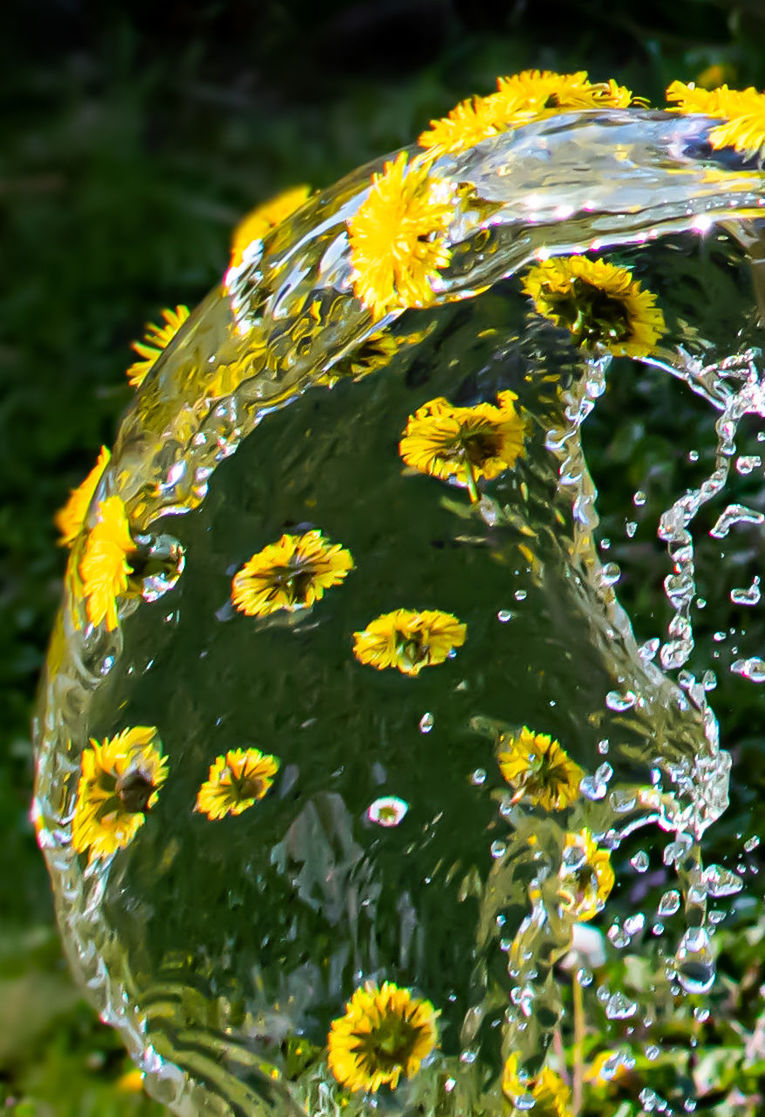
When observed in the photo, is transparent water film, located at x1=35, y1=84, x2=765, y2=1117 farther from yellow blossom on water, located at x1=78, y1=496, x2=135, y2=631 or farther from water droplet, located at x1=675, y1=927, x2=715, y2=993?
water droplet, located at x1=675, y1=927, x2=715, y2=993

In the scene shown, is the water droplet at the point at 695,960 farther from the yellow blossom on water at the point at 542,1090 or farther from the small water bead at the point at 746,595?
the small water bead at the point at 746,595

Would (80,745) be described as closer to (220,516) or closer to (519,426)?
(220,516)

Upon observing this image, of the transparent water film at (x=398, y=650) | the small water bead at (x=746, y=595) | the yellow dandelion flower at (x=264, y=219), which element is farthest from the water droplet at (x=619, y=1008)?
the yellow dandelion flower at (x=264, y=219)

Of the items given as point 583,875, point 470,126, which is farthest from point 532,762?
point 470,126

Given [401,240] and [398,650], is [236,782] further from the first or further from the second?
[401,240]

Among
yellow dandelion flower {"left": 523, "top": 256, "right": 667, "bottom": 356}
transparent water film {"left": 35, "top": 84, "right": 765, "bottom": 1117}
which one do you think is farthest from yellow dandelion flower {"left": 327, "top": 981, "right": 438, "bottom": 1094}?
yellow dandelion flower {"left": 523, "top": 256, "right": 667, "bottom": 356}

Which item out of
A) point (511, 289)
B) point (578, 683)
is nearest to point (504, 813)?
point (578, 683)

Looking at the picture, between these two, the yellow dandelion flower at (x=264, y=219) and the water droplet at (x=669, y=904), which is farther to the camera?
the water droplet at (x=669, y=904)
